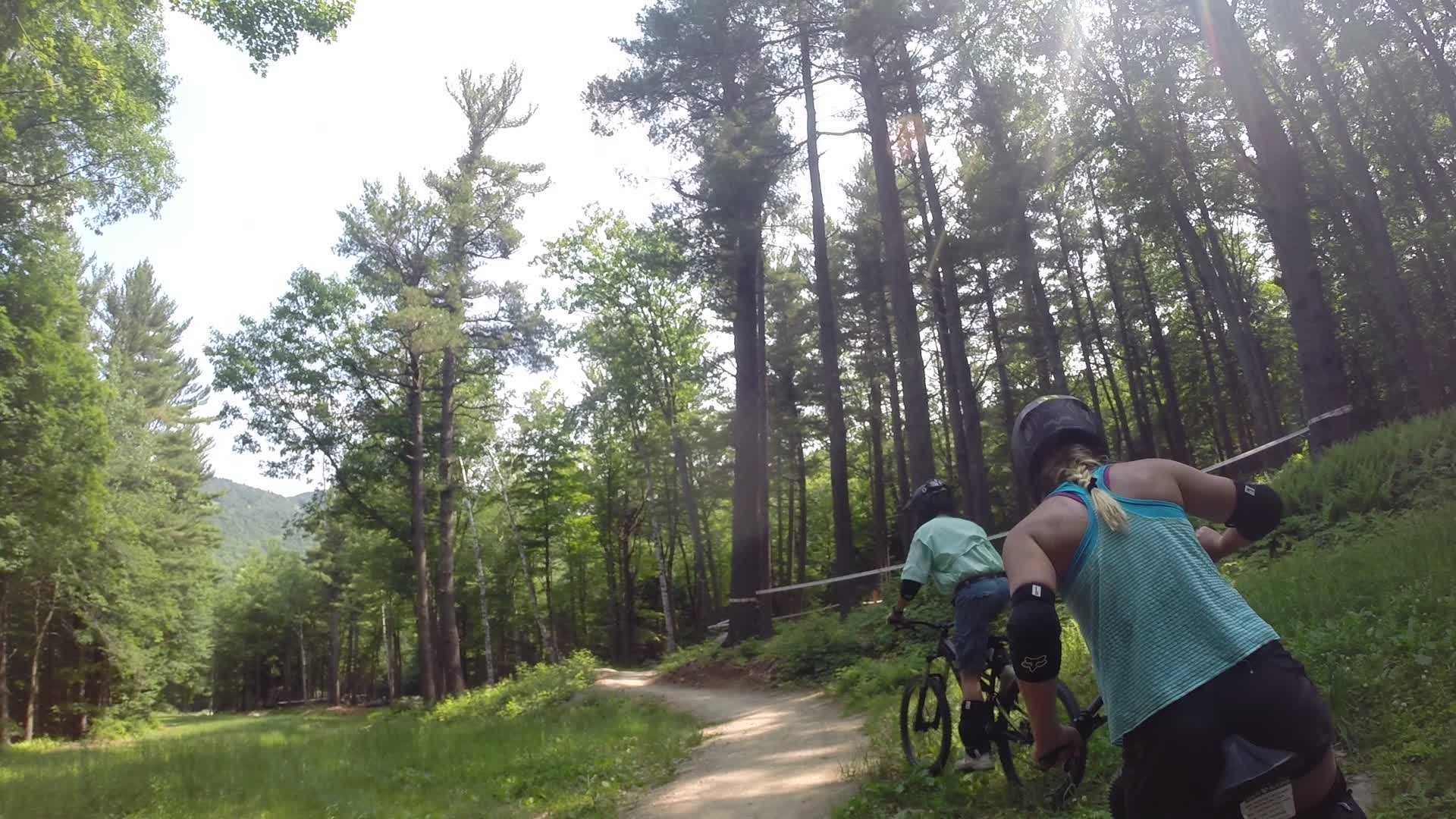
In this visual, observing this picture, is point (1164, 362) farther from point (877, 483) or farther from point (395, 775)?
point (395, 775)

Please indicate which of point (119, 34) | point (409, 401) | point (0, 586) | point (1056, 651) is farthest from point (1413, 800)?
point (0, 586)

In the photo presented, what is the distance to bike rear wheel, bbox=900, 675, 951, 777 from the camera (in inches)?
239

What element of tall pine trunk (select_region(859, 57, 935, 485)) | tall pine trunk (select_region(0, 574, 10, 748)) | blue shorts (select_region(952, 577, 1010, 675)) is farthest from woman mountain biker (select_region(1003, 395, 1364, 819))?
tall pine trunk (select_region(0, 574, 10, 748))

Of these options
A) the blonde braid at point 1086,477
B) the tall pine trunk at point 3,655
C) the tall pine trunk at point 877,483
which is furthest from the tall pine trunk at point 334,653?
the blonde braid at point 1086,477

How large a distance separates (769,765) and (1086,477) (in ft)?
21.8

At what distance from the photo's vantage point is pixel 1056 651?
6.00 feet

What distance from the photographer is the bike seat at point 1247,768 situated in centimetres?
162

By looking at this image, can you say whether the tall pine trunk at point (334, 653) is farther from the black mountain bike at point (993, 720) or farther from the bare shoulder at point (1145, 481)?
the bare shoulder at point (1145, 481)

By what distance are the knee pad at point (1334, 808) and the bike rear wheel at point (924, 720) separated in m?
4.37

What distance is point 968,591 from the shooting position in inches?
220

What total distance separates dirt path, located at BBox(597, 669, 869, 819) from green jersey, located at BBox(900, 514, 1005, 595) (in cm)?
183

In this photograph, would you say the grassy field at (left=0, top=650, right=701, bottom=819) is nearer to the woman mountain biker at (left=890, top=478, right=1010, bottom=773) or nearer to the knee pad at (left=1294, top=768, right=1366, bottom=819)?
the woman mountain biker at (left=890, top=478, right=1010, bottom=773)

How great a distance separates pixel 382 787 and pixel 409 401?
1486 cm

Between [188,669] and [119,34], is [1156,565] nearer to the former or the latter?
[119,34]
